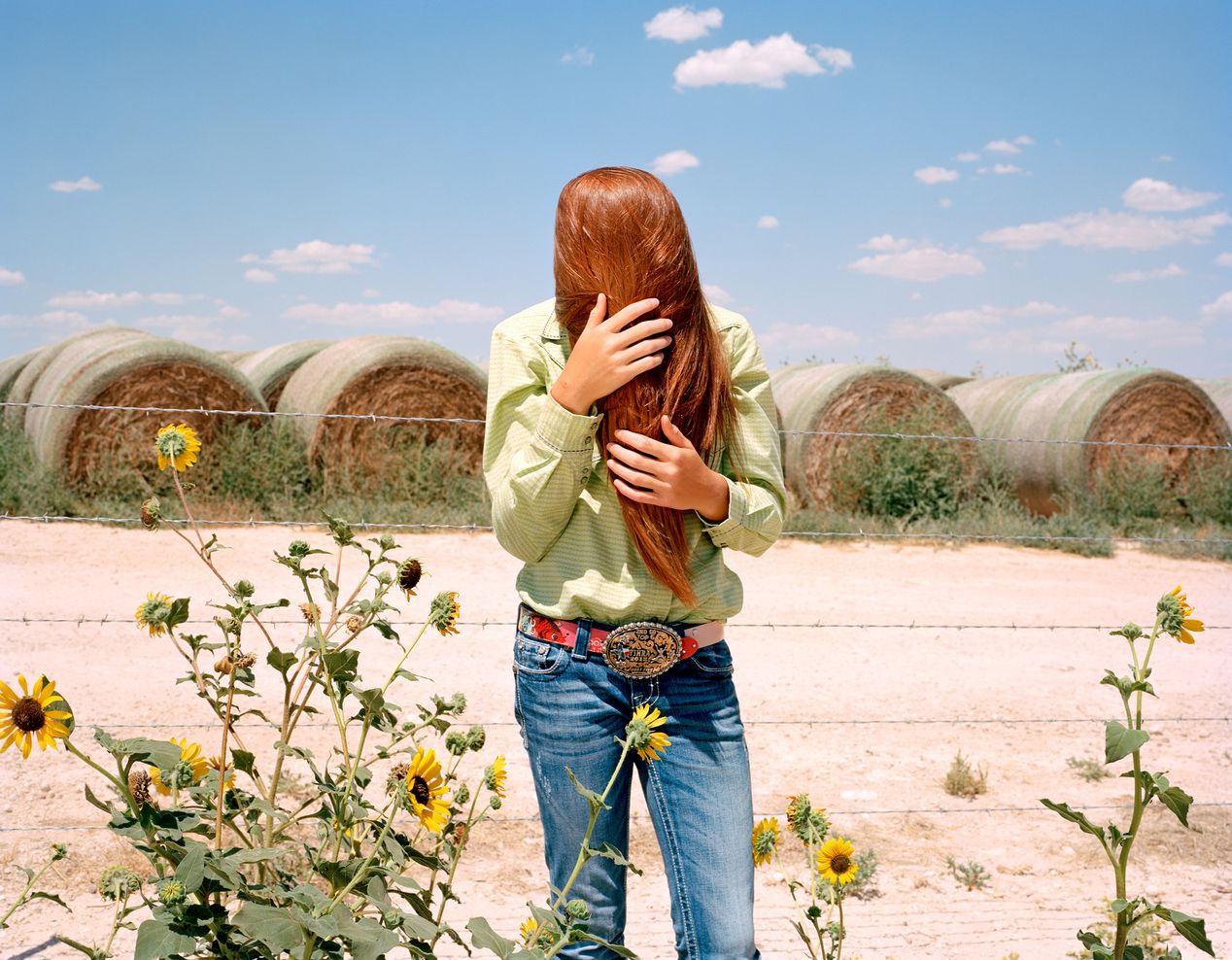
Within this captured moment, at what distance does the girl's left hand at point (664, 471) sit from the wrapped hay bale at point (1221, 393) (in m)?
13.4

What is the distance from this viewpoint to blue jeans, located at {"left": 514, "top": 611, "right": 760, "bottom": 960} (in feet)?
5.93

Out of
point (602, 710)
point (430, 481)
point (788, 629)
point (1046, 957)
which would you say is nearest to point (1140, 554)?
point (788, 629)

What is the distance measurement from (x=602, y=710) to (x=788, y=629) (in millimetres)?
5018

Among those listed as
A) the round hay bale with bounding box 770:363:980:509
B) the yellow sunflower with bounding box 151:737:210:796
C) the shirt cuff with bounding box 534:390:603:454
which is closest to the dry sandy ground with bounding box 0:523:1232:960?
the yellow sunflower with bounding box 151:737:210:796

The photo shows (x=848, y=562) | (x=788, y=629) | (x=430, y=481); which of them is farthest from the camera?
(x=430, y=481)

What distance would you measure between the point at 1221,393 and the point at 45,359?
1388cm

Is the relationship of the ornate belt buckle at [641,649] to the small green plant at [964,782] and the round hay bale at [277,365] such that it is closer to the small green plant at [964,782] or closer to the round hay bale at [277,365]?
the small green plant at [964,782]

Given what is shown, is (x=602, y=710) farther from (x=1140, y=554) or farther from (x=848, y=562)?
(x=1140, y=554)

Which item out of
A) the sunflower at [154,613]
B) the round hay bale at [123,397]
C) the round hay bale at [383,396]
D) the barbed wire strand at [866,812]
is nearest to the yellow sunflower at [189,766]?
the sunflower at [154,613]

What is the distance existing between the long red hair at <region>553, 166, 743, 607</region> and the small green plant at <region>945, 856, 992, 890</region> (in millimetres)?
2134

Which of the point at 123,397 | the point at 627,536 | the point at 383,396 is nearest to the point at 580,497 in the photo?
the point at 627,536

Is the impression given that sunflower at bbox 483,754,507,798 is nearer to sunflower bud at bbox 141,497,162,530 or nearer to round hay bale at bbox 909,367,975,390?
sunflower bud at bbox 141,497,162,530

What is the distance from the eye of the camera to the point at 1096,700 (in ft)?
18.2

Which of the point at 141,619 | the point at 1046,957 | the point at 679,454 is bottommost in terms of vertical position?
the point at 1046,957
